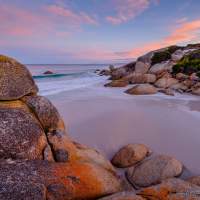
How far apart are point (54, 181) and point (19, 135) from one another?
1089 mm

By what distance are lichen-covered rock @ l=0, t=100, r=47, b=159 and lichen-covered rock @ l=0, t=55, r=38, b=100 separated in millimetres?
364

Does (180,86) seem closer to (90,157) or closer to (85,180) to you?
(90,157)

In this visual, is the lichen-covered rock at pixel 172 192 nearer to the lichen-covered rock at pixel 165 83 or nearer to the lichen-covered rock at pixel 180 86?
the lichen-covered rock at pixel 180 86

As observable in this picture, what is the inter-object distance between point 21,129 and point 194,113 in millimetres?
6367

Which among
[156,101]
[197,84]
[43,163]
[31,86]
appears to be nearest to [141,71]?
[197,84]

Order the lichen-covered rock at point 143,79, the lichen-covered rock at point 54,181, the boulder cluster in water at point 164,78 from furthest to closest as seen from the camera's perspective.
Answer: the lichen-covered rock at point 143,79
the boulder cluster in water at point 164,78
the lichen-covered rock at point 54,181

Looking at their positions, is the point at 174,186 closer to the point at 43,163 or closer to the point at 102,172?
the point at 102,172

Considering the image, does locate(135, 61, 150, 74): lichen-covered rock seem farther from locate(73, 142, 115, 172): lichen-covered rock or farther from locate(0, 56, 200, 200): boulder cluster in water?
locate(73, 142, 115, 172): lichen-covered rock

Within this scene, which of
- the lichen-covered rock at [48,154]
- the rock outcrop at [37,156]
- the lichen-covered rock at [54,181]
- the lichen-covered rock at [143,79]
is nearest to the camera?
the lichen-covered rock at [54,181]

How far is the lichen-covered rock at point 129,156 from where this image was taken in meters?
4.80

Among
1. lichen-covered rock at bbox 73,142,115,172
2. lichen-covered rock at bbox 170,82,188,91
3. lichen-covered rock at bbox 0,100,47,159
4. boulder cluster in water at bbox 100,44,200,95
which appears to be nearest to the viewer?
lichen-covered rock at bbox 0,100,47,159

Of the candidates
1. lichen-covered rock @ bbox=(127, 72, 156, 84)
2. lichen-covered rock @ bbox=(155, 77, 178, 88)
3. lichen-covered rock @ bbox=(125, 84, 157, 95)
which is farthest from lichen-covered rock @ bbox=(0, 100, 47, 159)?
lichen-covered rock @ bbox=(127, 72, 156, 84)

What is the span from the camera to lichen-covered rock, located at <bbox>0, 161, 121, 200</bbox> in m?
3.10

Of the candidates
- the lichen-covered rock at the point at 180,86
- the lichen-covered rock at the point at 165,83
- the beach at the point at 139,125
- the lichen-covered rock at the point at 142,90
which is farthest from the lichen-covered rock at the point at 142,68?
the beach at the point at 139,125
